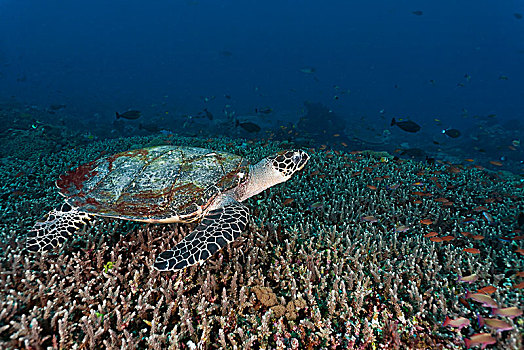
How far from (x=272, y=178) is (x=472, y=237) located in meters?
3.10

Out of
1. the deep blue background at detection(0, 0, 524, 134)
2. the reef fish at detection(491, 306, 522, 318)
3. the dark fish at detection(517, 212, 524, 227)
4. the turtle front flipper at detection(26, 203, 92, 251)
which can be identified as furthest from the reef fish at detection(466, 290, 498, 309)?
the deep blue background at detection(0, 0, 524, 134)

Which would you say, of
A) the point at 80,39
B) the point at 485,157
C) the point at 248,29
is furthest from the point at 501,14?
the point at 80,39

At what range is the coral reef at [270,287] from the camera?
77.2 inches

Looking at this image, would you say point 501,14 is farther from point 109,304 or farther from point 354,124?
point 109,304

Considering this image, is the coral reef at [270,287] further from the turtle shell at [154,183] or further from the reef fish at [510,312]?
the turtle shell at [154,183]

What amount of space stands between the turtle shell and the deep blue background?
69612mm

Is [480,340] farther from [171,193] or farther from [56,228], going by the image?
[56,228]

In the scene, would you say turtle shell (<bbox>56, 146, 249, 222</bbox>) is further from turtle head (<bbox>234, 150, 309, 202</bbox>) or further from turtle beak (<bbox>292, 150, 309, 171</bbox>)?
turtle beak (<bbox>292, 150, 309, 171</bbox>)

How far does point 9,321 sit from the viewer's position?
6.19ft

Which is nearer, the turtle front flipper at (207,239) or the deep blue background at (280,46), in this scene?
the turtle front flipper at (207,239)

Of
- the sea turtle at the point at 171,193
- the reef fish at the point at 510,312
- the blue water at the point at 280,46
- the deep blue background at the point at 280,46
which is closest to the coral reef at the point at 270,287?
the reef fish at the point at 510,312

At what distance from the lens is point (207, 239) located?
258 centimetres

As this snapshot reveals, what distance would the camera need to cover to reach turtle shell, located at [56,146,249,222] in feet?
9.84

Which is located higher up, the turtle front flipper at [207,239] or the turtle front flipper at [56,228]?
the turtle front flipper at [207,239]
